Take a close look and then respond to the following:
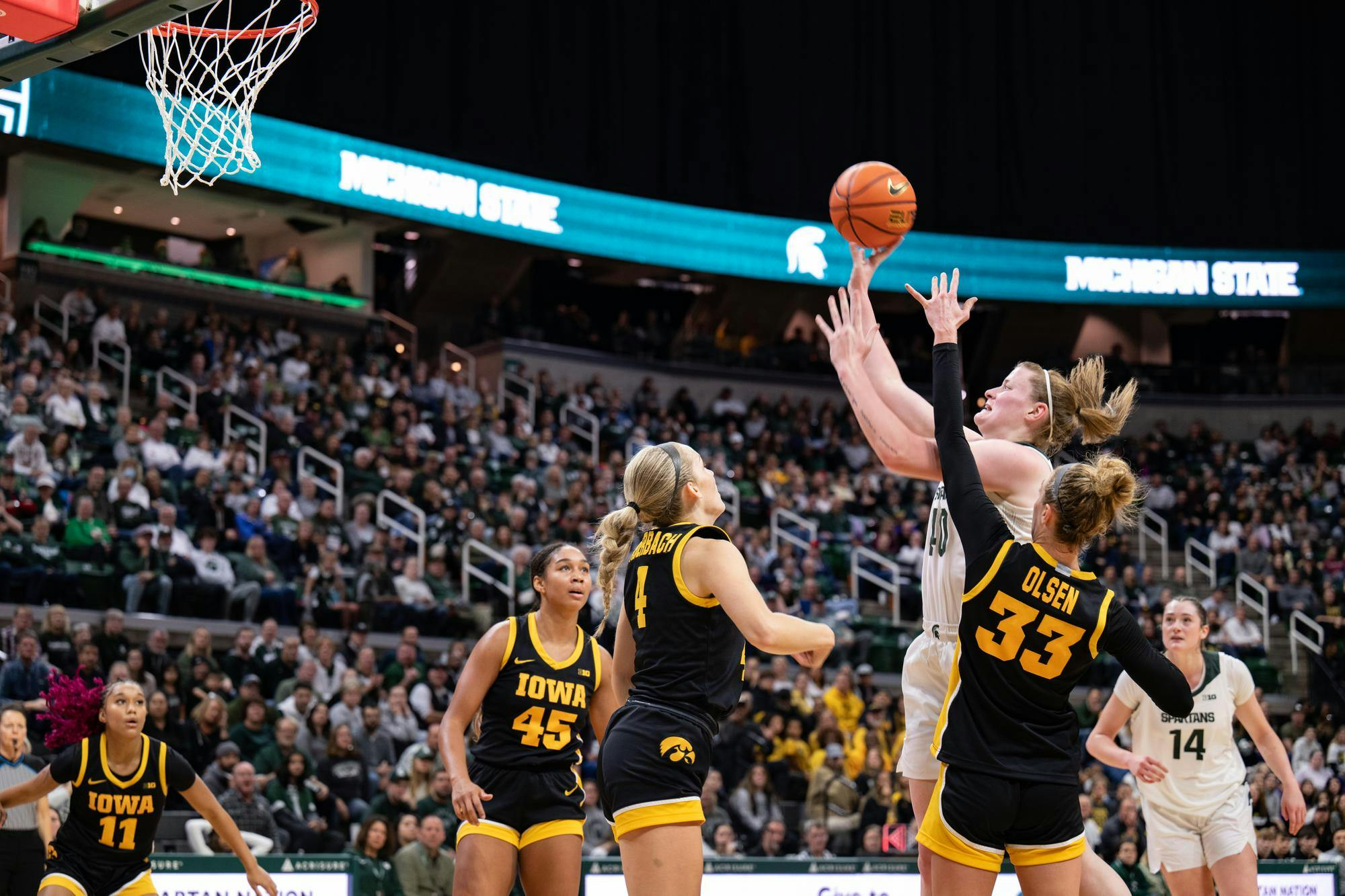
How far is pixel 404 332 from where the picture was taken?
88.4ft

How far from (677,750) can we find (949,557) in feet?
4.07

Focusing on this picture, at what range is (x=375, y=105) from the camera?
24.5m

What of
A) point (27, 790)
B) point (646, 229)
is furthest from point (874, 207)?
point (646, 229)

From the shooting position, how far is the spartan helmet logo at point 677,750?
4621mm

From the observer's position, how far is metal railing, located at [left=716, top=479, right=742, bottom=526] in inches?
867

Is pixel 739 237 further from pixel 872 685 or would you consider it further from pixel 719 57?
pixel 872 685

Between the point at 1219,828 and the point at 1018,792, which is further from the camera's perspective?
the point at 1219,828

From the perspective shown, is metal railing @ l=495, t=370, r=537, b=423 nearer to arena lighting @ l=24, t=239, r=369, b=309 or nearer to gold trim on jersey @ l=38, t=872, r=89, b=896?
arena lighting @ l=24, t=239, r=369, b=309

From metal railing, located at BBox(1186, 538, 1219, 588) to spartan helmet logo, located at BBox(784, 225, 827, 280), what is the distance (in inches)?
319

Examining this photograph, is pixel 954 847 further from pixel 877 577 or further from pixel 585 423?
pixel 585 423

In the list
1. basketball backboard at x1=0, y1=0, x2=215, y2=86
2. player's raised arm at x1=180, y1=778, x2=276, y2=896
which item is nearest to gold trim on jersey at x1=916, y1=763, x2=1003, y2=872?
player's raised arm at x1=180, y1=778, x2=276, y2=896

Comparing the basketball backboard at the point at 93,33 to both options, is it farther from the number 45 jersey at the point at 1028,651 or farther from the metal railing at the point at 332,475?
the metal railing at the point at 332,475

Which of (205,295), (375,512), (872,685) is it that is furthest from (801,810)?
(205,295)

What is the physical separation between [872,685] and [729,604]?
14075 mm
